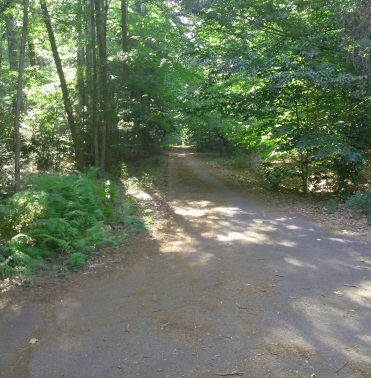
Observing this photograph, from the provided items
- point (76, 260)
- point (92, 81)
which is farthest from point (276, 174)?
point (76, 260)

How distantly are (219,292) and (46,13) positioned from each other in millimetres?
12247

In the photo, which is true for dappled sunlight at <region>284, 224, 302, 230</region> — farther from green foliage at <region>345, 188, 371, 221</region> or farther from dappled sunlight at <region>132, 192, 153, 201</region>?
dappled sunlight at <region>132, 192, 153, 201</region>

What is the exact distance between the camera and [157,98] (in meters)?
21.6

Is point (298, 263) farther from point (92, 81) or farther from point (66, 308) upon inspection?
point (92, 81)

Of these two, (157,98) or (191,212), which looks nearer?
(191,212)

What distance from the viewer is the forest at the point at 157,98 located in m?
9.18

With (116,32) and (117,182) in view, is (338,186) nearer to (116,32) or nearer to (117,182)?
(117,182)

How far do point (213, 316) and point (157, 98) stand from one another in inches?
709

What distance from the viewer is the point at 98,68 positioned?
17062 millimetres

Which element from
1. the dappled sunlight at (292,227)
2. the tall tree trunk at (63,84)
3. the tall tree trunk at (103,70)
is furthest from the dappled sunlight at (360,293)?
the tall tree trunk at (103,70)

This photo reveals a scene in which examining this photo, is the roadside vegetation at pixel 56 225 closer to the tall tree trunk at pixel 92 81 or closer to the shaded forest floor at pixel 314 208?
the shaded forest floor at pixel 314 208

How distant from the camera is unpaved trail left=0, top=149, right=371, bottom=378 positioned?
3969 mm

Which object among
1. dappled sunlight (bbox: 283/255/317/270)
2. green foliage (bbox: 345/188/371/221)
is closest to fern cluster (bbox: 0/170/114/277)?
dappled sunlight (bbox: 283/255/317/270)

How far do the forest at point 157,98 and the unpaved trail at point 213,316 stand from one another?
5.56ft
